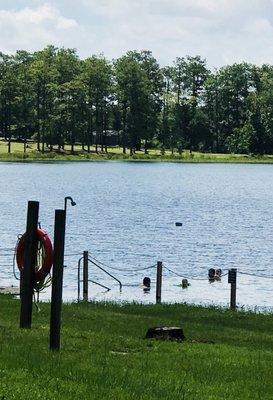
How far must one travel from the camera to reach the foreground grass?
39.0 feet

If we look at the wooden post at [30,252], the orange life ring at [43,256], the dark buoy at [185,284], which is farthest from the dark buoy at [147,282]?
the wooden post at [30,252]

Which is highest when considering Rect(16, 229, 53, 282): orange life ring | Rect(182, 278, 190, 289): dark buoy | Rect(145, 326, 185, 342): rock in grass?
Rect(16, 229, 53, 282): orange life ring

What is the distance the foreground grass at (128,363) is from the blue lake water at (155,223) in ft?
46.4

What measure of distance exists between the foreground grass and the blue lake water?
1413 cm

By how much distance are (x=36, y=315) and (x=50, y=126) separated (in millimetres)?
165217

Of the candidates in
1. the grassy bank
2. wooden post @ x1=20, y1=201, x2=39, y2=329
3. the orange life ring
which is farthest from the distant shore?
wooden post @ x1=20, y1=201, x2=39, y2=329

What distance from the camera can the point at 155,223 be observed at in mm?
75312

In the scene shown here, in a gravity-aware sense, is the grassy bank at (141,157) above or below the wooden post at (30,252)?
below

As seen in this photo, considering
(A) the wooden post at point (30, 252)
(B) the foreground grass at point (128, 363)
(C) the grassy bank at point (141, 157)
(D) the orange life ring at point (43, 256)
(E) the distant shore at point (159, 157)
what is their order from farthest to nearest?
(E) the distant shore at point (159, 157)
(C) the grassy bank at point (141, 157)
(D) the orange life ring at point (43, 256)
(A) the wooden post at point (30, 252)
(B) the foreground grass at point (128, 363)

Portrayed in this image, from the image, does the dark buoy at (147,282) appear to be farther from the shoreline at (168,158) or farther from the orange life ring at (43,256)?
the shoreline at (168,158)

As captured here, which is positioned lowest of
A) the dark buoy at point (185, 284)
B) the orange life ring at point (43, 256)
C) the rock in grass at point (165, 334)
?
the dark buoy at point (185, 284)

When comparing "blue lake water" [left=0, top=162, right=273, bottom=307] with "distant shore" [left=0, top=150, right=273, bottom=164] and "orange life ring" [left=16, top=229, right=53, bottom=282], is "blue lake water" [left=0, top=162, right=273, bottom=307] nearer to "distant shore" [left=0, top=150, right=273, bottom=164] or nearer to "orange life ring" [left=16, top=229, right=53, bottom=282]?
"orange life ring" [left=16, top=229, right=53, bottom=282]

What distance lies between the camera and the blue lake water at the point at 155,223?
4061cm

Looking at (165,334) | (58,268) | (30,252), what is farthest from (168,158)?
(58,268)
